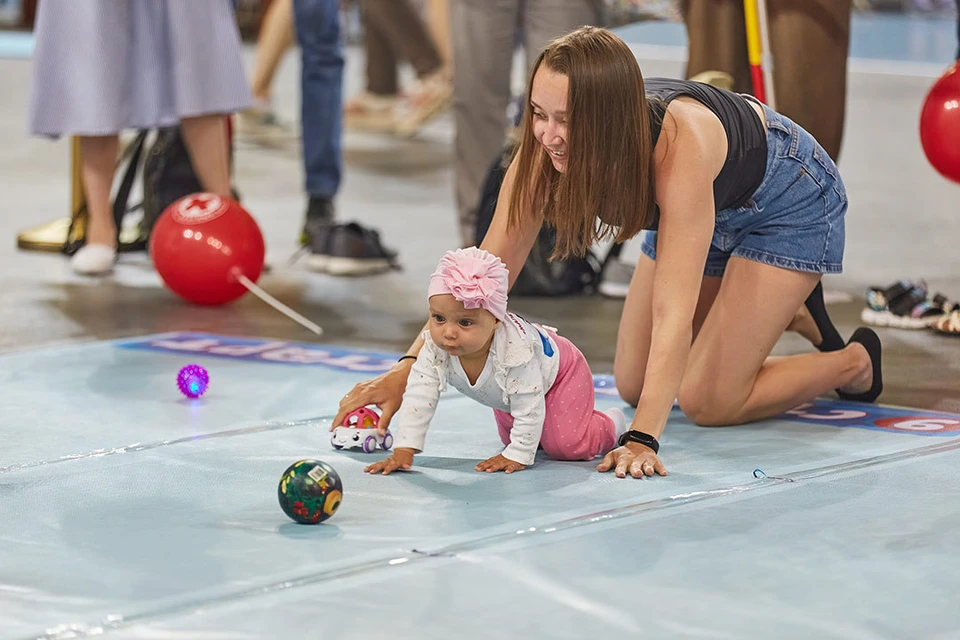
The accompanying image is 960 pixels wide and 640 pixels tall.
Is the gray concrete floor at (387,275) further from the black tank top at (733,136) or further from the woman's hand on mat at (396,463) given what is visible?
the woman's hand on mat at (396,463)

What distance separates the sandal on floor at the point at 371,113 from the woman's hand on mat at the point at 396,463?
22.8ft

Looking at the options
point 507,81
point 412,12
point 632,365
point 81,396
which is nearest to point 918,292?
point 632,365

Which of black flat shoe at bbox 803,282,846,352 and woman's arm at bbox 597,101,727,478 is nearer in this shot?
woman's arm at bbox 597,101,727,478

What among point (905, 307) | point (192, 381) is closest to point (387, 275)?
point (192, 381)

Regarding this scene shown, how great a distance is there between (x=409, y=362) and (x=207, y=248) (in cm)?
162

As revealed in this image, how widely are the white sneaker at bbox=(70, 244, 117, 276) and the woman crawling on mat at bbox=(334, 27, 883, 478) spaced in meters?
2.38

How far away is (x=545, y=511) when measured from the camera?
8.84ft

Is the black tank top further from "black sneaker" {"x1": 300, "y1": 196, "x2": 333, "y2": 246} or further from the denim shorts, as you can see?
"black sneaker" {"x1": 300, "y1": 196, "x2": 333, "y2": 246}

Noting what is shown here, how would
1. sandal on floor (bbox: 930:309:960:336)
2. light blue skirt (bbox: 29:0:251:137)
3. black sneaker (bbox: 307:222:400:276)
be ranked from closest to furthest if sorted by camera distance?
1. sandal on floor (bbox: 930:309:960:336)
2. light blue skirt (bbox: 29:0:251:137)
3. black sneaker (bbox: 307:222:400:276)

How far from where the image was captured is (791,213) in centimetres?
333

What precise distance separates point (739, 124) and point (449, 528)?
115 cm

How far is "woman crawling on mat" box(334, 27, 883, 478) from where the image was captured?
281 cm

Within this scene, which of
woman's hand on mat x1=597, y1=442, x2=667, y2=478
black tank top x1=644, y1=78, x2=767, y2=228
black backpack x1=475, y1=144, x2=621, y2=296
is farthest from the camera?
black backpack x1=475, y1=144, x2=621, y2=296

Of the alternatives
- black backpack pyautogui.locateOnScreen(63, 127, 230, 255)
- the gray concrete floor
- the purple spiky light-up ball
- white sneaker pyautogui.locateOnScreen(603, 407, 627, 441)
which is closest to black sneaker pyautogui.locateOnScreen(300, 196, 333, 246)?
the gray concrete floor
